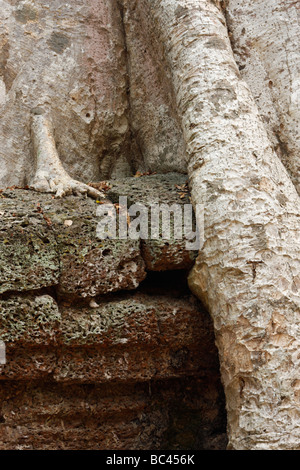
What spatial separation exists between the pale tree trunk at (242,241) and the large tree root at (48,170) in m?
0.65

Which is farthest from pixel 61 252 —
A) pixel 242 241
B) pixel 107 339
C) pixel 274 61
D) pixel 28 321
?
pixel 274 61

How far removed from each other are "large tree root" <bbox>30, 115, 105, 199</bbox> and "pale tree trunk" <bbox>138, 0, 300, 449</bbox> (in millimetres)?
655

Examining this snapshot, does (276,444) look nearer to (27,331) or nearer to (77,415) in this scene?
(77,415)

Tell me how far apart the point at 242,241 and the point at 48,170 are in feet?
4.22

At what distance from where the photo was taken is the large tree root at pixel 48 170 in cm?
287

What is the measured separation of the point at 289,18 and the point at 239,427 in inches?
107

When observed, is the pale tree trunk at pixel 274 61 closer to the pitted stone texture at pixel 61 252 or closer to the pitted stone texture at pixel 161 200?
the pitted stone texture at pixel 161 200

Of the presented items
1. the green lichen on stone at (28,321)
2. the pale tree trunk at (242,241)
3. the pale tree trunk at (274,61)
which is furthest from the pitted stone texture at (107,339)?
the pale tree trunk at (274,61)

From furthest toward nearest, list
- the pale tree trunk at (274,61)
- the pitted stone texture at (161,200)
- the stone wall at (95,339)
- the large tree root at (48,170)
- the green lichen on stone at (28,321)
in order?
the pale tree trunk at (274,61), the large tree root at (48,170), the pitted stone texture at (161,200), the stone wall at (95,339), the green lichen on stone at (28,321)

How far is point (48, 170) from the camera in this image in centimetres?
307

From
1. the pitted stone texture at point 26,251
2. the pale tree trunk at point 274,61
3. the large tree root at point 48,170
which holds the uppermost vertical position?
the pale tree trunk at point 274,61

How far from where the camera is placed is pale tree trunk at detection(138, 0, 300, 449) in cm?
230

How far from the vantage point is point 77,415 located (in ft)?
8.35

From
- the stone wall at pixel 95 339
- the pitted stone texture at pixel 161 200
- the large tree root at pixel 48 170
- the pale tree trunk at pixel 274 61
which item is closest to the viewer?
the stone wall at pixel 95 339
